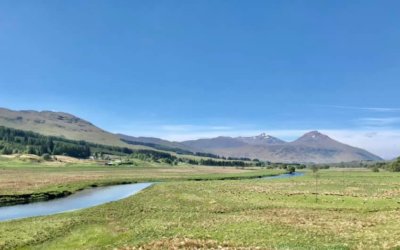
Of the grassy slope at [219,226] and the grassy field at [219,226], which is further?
the grassy slope at [219,226]

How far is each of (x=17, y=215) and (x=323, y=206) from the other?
40264mm

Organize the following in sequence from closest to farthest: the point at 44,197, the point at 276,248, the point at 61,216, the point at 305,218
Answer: the point at 276,248, the point at 305,218, the point at 61,216, the point at 44,197

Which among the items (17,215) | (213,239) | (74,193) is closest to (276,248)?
(213,239)

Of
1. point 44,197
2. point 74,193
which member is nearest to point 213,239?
point 44,197

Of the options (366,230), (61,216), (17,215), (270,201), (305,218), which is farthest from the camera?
(270,201)

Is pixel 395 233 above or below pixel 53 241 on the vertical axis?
above

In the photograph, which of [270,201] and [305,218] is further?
[270,201]

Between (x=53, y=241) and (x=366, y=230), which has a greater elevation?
(x=366, y=230)

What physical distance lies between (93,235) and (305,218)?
21.2 m

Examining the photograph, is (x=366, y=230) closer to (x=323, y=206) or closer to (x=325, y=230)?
(x=325, y=230)

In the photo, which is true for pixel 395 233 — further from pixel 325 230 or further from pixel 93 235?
pixel 93 235

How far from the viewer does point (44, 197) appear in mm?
75438

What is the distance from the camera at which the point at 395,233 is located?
31.3 m

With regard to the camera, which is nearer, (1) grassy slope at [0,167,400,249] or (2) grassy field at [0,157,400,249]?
(2) grassy field at [0,157,400,249]
